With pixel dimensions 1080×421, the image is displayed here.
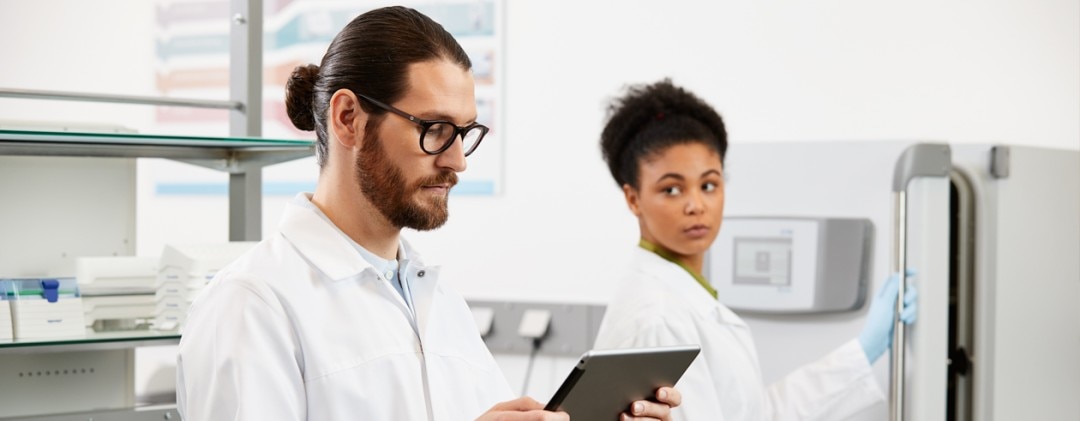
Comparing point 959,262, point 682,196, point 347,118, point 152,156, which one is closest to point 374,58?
point 347,118

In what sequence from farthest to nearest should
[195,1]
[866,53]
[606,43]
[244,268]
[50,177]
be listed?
1. [195,1]
2. [606,43]
3. [866,53]
4. [50,177]
5. [244,268]

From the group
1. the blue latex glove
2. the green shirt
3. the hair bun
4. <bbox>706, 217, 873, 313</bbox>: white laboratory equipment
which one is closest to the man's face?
the hair bun

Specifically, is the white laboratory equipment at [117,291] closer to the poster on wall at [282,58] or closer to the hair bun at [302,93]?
the hair bun at [302,93]

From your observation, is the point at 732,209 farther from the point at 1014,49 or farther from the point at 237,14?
the point at 237,14

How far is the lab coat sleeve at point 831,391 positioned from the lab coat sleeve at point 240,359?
38.3 inches

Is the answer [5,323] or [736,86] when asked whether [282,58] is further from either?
[5,323]

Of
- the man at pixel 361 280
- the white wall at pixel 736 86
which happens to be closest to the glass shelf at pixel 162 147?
the man at pixel 361 280

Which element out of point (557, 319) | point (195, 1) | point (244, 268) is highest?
point (195, 1)

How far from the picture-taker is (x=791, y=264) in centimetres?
206

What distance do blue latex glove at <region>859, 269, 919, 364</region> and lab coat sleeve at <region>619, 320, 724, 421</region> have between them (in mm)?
435

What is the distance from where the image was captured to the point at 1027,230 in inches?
75.6

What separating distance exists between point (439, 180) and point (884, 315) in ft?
3.29

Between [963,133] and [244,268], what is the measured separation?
5.55 feet

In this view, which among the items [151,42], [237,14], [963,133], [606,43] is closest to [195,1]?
[151,42]
